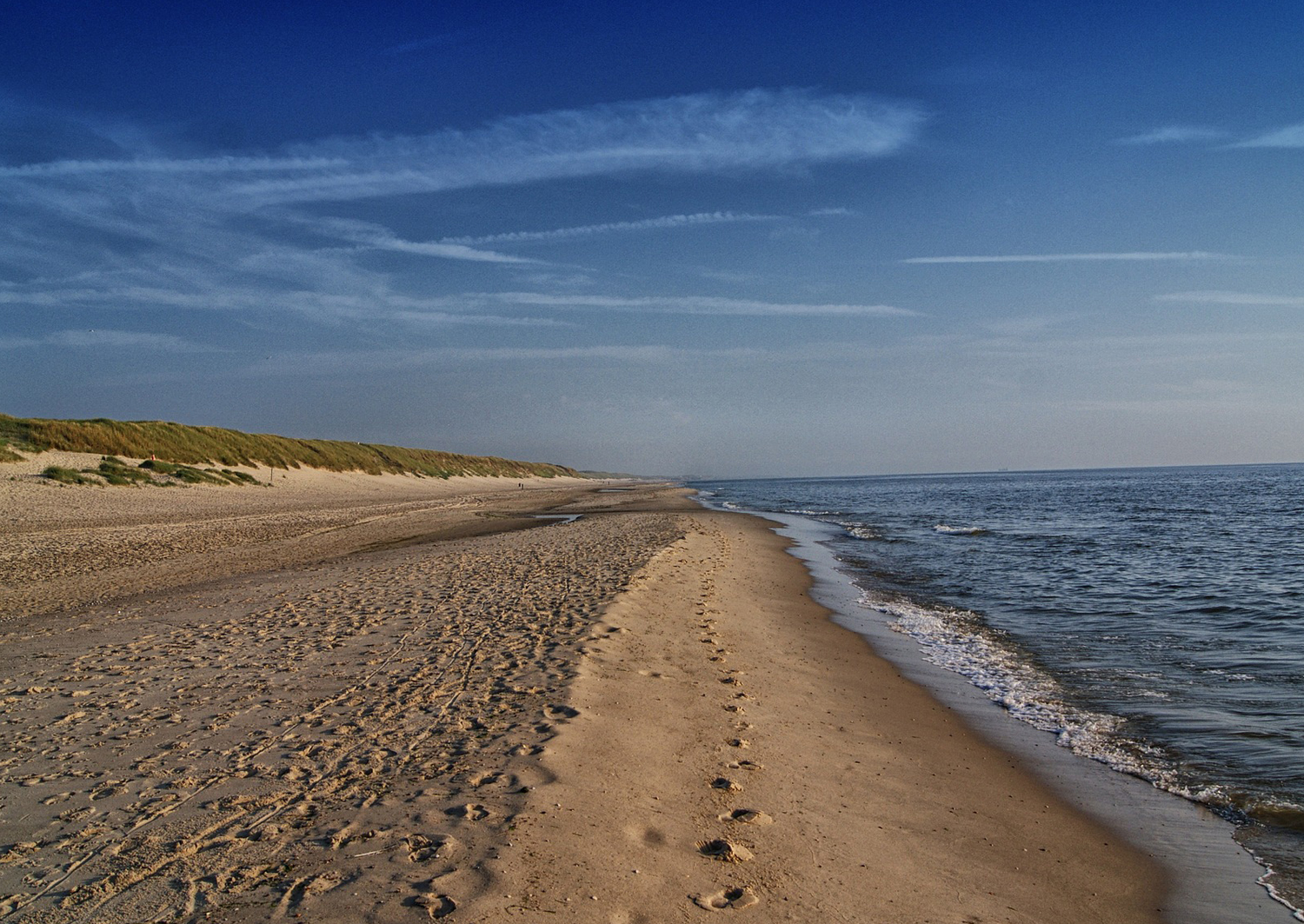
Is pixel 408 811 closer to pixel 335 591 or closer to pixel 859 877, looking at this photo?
pixel 859 877

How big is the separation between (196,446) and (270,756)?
48.8m

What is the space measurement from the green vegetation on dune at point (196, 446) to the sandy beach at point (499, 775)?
34176 mm

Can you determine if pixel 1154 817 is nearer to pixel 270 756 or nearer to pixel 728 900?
pixel 728 900

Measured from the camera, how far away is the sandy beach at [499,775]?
375 cm

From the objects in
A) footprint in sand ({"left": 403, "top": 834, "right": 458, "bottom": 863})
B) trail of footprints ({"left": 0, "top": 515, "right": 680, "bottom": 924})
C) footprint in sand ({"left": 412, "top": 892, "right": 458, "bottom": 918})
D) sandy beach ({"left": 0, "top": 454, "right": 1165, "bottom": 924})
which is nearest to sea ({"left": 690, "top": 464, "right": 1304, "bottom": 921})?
sandy beach ({"left": 0, "top": 454, "right": 1165, "bottom": 924})

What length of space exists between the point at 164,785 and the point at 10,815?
768mm

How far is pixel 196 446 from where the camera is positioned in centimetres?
4641

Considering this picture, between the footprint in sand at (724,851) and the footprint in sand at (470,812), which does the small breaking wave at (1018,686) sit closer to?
the footprint in sand at (724,851)

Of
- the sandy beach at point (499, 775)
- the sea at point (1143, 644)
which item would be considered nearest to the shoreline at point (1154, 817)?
the sea at point (1143, 644)

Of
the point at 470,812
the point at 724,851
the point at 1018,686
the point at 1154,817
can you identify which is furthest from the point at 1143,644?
the point at 470,812

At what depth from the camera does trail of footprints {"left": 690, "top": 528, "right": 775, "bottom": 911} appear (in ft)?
12.4

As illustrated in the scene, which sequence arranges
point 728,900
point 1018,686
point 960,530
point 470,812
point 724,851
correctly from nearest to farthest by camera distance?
point 728,900 → point 724,851 → point 470,812 → point 1018,686 → point 960,530

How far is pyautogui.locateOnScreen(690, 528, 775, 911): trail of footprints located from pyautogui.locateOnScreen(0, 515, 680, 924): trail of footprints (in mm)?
1237

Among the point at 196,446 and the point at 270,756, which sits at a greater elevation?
the point at 196,446
